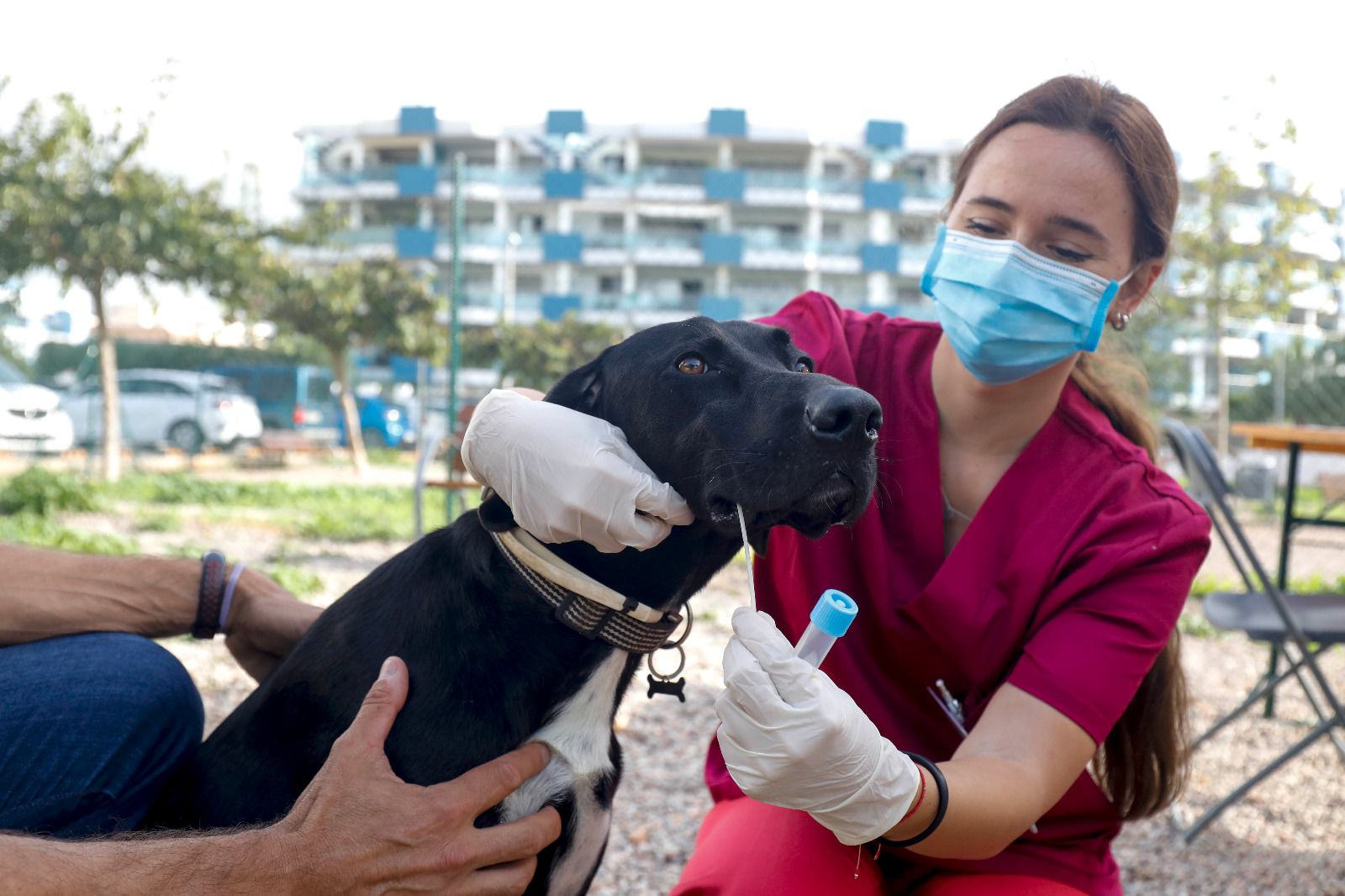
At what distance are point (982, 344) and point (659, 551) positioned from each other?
80 centimetres

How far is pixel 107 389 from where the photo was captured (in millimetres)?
11633

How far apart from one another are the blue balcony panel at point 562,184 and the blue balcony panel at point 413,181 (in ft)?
16.3

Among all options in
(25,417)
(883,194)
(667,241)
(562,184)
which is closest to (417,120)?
(562,184)

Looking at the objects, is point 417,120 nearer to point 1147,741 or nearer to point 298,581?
point 298,581

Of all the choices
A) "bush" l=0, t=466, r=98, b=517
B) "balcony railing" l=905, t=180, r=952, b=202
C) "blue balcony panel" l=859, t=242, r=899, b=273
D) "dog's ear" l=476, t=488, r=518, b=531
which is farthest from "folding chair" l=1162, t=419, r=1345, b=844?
"blue balcony panel" l=859, t=242, r=899, b=273

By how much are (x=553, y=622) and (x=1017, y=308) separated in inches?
42.3

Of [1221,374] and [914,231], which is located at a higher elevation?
[914,231]

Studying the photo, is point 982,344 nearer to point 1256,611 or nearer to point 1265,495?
point 1256,611

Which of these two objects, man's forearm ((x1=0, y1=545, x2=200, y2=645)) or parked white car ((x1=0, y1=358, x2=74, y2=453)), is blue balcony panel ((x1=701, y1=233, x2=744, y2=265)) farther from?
man's forearm ((x1=0, y1=545, x2=200, y2=645))

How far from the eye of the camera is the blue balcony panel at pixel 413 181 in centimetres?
4362

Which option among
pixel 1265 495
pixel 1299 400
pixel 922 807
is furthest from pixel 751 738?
pixel 1299 400

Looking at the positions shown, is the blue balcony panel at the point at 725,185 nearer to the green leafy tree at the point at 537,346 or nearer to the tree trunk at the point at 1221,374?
the green leafy tree at the point at 537,346

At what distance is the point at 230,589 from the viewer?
1.97m

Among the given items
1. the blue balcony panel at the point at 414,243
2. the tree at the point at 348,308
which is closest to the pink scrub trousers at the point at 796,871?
the tree at the point at 348,308
